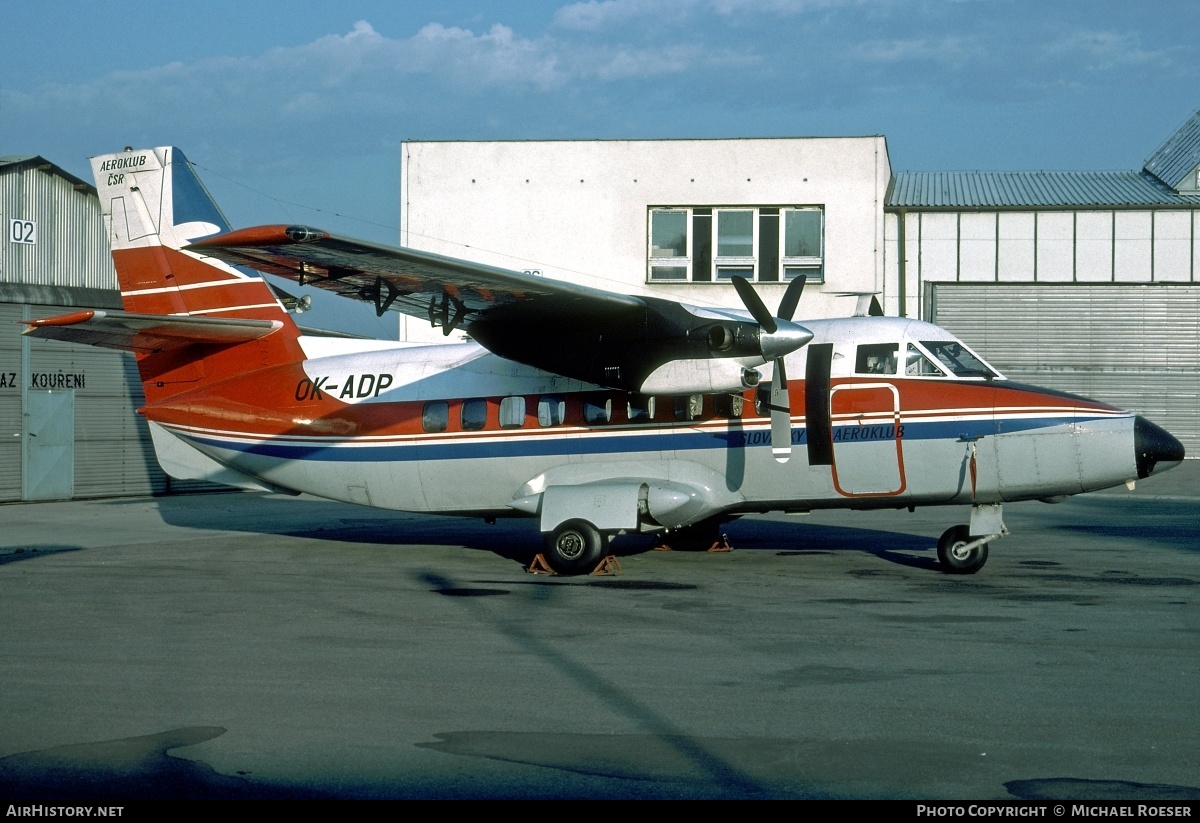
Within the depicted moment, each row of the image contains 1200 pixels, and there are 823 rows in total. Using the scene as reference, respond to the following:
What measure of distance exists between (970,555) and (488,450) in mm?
6616

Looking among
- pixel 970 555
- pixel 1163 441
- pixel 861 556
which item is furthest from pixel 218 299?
pixel 1163 441

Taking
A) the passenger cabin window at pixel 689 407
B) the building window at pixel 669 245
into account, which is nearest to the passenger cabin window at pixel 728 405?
the passenger cabin window at pixel 689 407

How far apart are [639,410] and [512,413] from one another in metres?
1.88

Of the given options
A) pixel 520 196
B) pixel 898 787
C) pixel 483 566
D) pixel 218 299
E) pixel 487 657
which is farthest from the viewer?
pixel 520 196

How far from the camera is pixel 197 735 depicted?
733 cm

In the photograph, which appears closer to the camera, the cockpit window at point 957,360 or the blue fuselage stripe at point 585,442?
the blue fuselage stripe at point 585,442

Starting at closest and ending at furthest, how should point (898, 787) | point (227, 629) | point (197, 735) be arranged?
point (898, 787) → point (197, 735) → point (227, 629)

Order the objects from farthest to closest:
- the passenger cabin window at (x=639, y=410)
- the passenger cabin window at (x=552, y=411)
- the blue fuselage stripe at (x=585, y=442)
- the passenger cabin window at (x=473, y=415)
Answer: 1. the passenger cabin window at (x=473, y=415)
2. the passenger cabin window at (x=552, y=411)
3. the passenger cabin window at (x=639, y=410)
4. the blue fuselage stripe at (x=585, y=442)

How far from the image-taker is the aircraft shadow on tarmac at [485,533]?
18.2 m

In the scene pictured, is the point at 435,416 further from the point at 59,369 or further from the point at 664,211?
the point at 664,211

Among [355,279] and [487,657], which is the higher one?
[355,279]

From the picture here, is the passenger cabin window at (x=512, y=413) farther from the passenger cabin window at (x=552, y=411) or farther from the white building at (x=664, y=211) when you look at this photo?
the white building at (x=664, y=211)

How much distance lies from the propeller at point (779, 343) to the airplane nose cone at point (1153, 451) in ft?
13.4

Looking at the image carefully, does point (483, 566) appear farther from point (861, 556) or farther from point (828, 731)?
point (828, 731)
